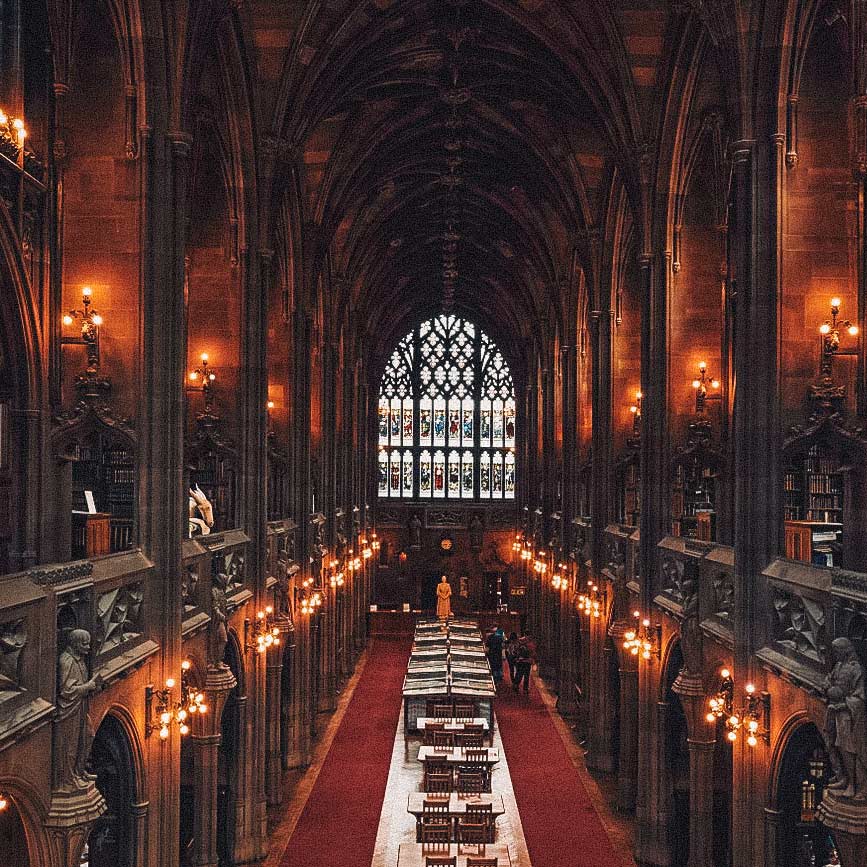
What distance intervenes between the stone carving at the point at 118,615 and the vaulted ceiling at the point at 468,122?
35.8 ft

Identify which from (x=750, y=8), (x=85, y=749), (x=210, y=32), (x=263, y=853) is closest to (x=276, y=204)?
(x=210, y=32)

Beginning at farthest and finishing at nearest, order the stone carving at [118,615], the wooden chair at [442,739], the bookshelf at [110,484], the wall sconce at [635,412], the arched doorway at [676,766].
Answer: the wall sconce at [635,412] < the wooden chair at [442,739] < the arched doorway at [676,766] < the bookshelf at [110,484] < the stone carving at [118,615]

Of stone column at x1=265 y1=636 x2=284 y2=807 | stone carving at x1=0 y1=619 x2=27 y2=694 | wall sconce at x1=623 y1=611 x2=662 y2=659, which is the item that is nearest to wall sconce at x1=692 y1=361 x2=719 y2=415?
wall sconce at x1=623 y1=611 x2=662 y2=659

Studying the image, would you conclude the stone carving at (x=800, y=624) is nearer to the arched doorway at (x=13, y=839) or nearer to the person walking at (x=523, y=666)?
the arched doorway at (x=13, y=839)

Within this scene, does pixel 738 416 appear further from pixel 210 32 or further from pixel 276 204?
pixel 276 204

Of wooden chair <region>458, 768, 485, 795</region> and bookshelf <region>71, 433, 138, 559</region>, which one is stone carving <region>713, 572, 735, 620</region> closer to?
wooden chair <region>458, 768, 485, 795</region>

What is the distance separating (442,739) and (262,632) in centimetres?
613

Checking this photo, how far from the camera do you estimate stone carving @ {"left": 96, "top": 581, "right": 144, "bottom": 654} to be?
12320mm

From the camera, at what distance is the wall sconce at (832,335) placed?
1375 cm

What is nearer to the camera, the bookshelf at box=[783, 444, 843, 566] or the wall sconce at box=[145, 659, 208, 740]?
the wall sconce at box=[145, 659, 208, 740]

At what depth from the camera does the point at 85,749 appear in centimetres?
1091

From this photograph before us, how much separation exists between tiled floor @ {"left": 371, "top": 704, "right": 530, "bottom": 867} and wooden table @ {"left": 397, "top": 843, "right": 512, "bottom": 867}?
402 mm

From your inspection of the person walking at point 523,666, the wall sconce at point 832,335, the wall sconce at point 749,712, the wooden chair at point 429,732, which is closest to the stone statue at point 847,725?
the wall sconce at point 749,712

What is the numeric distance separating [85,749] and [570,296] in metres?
25.6
